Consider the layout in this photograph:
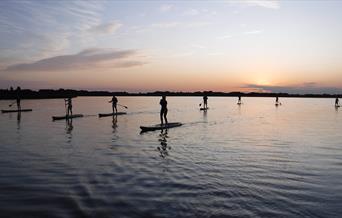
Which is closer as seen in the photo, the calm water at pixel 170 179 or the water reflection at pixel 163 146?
the calm water at pixel 170 179

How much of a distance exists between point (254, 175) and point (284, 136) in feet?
47.7

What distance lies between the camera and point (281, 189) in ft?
37.4

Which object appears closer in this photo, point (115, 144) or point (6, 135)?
point (115, 144)

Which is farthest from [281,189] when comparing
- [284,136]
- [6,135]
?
[6,135]

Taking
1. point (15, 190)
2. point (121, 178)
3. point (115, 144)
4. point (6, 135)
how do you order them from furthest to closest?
point (6, 135) < point (115, 144) < point (121, 178) < point (15, 190)

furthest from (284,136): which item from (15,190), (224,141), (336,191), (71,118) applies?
(71,118)

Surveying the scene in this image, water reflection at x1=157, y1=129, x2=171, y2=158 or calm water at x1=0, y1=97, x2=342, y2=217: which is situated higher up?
calm water at x1=0, y1=97, x2=342, y2=217

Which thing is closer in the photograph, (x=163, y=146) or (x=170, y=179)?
(x=170, y=179)

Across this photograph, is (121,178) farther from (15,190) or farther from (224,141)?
(224,141)

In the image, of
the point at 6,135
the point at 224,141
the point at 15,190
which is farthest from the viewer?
the point at 6,135

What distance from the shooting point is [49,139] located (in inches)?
953

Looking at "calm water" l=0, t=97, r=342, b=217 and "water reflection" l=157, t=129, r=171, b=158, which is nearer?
"calm water" l=0, t=97, r=342, b=217

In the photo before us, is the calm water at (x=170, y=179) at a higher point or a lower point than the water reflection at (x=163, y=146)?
higher

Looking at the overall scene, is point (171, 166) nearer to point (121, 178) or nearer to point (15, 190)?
point (121, 178)
